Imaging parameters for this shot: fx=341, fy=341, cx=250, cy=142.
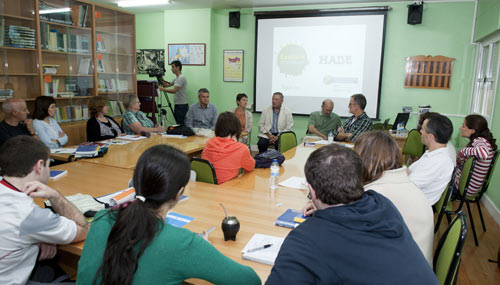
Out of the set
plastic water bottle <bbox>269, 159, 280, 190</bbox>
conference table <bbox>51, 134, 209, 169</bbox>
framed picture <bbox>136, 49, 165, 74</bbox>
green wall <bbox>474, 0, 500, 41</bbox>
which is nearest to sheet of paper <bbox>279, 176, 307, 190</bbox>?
plastic water bottle <bbox>269, 159, 280, 190</bbox>

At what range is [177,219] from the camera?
6.40ft

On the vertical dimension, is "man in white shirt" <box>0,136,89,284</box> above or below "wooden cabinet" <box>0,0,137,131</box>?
below

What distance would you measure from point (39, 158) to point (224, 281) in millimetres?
1155

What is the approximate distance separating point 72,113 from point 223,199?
4.33 meters

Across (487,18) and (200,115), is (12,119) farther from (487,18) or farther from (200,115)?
(487,18)

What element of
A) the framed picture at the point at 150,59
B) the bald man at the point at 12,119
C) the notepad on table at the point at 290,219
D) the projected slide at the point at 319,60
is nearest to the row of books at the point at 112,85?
the framed picture at the point at 150,59

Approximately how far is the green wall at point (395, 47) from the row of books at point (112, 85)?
139 centimetres

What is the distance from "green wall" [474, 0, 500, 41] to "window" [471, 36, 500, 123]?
0.57 feet

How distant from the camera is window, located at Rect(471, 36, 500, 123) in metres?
5.09

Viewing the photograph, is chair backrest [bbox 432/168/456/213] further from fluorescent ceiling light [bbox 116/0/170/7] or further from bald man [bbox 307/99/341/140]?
fluorescent ceiling light [bbox 116/0/170/7]

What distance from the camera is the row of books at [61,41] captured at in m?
5.03

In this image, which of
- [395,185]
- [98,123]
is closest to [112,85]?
[98,123]

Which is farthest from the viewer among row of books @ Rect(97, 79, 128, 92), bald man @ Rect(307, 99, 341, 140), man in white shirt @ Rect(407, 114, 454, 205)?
row of books @ Rect(97, 79, 128, 92)

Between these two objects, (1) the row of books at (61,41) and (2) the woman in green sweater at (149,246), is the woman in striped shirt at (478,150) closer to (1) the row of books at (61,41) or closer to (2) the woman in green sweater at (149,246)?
(2) the woman in green sweater at (149,246)
